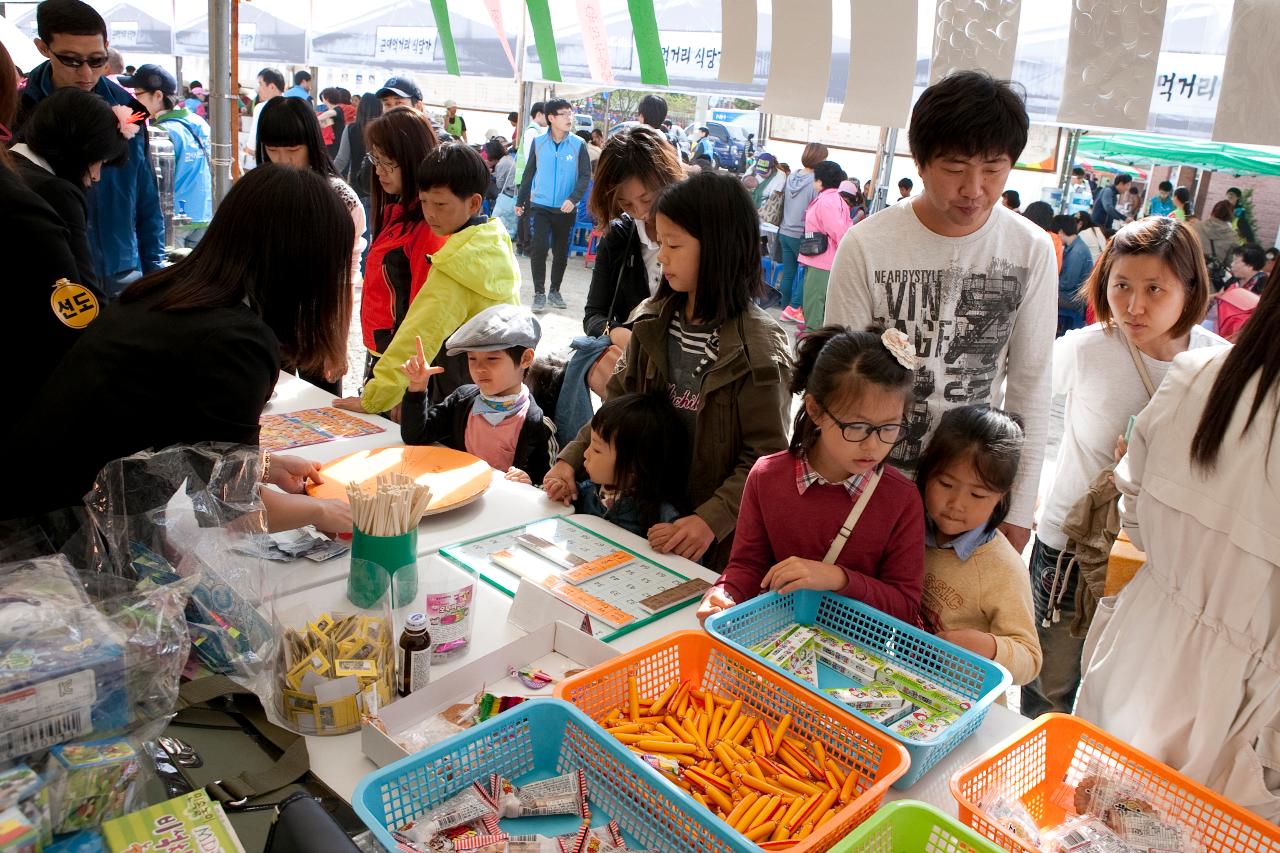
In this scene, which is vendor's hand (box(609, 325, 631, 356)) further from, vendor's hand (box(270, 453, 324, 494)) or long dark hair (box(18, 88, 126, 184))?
long dark hair (box(18, 88, 126, 184))

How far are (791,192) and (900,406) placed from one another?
676 cm

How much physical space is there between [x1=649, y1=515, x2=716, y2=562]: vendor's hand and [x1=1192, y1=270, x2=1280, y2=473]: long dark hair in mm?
946

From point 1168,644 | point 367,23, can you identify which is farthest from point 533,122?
point 1168,644

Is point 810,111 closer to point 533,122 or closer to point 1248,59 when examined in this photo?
point 1248,59

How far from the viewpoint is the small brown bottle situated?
1.32 m

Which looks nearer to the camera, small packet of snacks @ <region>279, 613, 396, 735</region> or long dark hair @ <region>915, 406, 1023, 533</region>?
small packet of snacks @ <region>279, 613, 396, 735</region>

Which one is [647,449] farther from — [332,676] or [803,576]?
[332,676]

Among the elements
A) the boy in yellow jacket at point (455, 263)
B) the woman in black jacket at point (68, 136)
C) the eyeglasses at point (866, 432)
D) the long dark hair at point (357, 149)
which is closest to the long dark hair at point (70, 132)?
the woman in black jacket at point (68, 136)

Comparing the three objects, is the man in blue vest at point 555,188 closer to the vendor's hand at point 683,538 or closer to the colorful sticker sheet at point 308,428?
the colorful sticker sheet at point 308,428

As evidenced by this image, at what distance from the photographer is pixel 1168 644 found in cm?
138

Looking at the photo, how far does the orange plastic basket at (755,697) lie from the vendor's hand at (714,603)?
0.11 m

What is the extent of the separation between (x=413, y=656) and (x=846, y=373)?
2.86 ft

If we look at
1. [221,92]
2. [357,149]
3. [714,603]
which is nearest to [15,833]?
[714,603]

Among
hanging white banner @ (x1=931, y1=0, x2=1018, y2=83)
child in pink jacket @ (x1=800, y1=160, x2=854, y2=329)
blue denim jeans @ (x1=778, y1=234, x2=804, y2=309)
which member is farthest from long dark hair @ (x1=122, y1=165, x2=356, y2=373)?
blue denim jeans @ (x1=778, y1=234, x2=804, y2=309)
